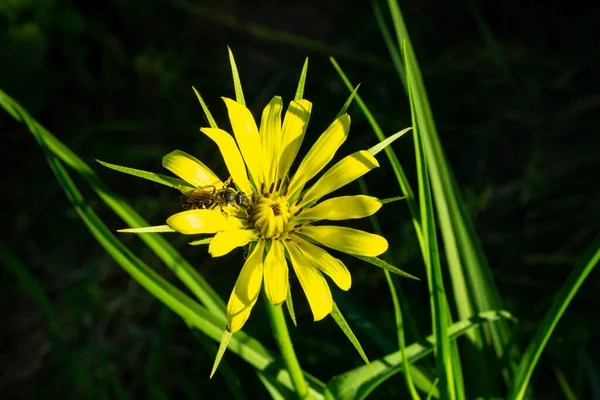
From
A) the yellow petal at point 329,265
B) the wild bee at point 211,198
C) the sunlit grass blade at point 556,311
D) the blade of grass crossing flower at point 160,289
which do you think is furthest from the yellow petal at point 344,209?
the sunlit grass blade at point 556,311

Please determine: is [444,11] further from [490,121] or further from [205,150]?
[205,150]

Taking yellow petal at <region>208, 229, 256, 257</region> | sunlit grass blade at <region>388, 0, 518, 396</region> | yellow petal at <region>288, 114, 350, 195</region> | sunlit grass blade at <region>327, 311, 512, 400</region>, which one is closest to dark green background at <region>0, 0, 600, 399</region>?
sunlit grass blade at <region>388, 0, 518, 396</region>

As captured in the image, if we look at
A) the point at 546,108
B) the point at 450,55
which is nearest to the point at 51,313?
the point at 450,55

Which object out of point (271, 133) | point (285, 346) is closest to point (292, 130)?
point (271, 133)

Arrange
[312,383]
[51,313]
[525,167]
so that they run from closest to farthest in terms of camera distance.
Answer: [312,383]
[51,313]
[525,167]

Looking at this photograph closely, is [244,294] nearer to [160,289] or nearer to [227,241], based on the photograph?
[227,241]
